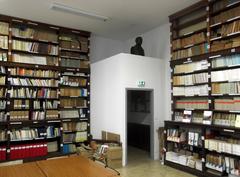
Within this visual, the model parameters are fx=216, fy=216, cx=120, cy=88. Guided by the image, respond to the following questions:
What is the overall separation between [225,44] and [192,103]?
1.48 meters

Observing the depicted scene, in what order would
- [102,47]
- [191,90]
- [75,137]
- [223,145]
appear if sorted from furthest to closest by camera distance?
[102,47] < [75,137] < [191,90] < [223,145]

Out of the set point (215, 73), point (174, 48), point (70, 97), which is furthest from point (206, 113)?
point (70, 97)

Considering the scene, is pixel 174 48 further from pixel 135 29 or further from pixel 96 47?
pixel 96 47

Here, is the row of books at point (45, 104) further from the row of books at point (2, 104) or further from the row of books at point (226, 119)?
the row of books at point (226, 119)

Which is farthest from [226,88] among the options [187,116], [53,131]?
[53,131]

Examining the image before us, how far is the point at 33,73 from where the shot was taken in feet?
19.2

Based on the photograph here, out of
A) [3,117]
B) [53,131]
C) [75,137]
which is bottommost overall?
[75,137]

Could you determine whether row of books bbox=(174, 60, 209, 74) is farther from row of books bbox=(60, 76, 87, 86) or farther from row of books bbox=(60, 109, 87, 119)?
row of books bbox=(60, 109, 87, 119)

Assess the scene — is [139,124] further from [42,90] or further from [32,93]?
[32,93]

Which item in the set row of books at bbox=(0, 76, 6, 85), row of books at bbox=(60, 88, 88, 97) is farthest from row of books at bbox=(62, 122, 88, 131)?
row of books at bbox=(0, 76, 6, 85)

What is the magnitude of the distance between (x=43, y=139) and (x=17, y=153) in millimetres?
768

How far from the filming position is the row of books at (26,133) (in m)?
5.47

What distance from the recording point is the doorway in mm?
6395

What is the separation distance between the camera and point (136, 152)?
6527 mm
